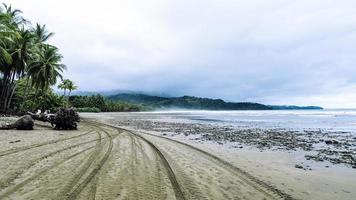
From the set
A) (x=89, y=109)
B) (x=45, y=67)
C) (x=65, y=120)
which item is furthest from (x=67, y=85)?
(x=65, y=120)

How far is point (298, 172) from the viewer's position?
10125 millimetres

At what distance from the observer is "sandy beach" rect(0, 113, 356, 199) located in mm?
6641

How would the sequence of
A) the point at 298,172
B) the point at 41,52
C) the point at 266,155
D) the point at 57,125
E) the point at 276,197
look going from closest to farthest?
1. the point at 276,197
2. the point at 298,172
3. the point at 266,155
4. the point at 57,125
5. the point at 41,52

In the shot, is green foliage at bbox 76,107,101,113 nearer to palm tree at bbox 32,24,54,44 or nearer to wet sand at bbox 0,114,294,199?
Answer: palm tree at bbox 32,24,54,44

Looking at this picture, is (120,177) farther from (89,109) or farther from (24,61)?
(89,109)

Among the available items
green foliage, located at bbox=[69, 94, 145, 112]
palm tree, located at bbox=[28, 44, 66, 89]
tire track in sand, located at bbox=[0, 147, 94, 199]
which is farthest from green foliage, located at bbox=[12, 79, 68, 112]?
tire track in sand, located at bbox=[0, 147, 94, 199]

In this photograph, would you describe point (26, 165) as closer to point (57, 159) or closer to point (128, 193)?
Answer: point (57, 159)

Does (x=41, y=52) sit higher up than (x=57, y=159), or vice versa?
(x=41, y=52)

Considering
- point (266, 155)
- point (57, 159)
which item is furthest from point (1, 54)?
point (266, 155)

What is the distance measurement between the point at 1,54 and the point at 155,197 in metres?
41.8

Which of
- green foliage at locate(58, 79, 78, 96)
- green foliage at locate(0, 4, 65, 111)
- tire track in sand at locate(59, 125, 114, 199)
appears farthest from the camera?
green foliage at locate(58, 79, 78, 96)

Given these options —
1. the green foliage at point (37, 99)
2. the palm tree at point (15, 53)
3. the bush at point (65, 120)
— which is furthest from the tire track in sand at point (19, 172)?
the green foliage at point (37, 99)

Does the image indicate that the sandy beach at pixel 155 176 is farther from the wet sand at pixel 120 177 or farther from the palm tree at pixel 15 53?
the palm tree at pixel 15 53

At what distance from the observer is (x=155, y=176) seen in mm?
8180
